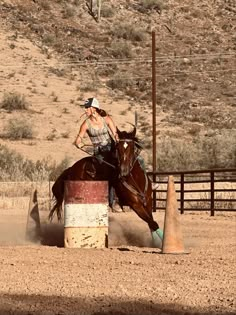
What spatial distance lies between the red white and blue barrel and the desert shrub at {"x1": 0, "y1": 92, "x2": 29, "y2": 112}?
37.0 metres

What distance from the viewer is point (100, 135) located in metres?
15.8

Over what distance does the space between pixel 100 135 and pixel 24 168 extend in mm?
24847

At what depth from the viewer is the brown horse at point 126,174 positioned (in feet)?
50.4

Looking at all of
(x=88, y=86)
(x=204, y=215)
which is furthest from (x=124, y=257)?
(x=88, y=86)

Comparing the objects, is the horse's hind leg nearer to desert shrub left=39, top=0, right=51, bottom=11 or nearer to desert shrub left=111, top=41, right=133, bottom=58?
desert shrub left=111, top=41, right=133, bottom=58

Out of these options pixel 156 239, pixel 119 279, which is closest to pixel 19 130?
pixel 156 239

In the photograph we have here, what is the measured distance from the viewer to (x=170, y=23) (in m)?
64.9

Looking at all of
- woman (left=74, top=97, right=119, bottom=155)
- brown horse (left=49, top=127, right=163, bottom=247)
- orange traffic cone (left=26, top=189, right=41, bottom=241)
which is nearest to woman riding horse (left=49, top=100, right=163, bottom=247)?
brown horse (left=49, top=127, right=163, bottom=247)

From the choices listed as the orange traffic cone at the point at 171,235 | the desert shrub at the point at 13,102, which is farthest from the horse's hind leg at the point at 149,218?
the desert shrub at the point at 13,102

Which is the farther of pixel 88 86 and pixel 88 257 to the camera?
pixel 88 86

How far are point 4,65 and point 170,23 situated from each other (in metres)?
13.4

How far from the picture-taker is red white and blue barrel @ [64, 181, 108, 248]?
15.1 m

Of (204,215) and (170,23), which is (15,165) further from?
(170,23)

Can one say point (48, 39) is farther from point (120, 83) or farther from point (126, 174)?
point (126, 174)
